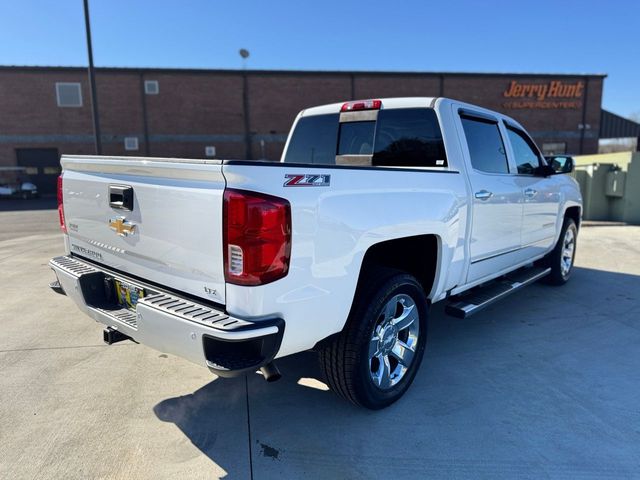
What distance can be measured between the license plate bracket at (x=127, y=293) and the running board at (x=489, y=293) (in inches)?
93.3

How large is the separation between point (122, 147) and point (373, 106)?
28.8 m

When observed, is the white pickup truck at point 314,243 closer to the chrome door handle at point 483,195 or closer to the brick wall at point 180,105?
the chrome door handle at point 483,195

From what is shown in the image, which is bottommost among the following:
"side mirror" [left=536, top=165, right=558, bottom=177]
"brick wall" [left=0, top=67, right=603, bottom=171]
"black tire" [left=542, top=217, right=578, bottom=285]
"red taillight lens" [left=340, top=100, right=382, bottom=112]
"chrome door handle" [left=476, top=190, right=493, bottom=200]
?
"black tire" [left=542, top=217, right=578, bottom=285]

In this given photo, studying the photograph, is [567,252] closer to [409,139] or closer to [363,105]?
[409,139]

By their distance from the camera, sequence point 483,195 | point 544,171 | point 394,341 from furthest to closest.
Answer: point 544,171 → point 483,195 → point 394,341

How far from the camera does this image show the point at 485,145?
13.5 feet

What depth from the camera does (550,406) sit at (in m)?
3.07

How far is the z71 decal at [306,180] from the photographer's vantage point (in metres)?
2.22

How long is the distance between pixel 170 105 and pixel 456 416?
29943mm

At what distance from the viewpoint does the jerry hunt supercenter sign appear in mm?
31500

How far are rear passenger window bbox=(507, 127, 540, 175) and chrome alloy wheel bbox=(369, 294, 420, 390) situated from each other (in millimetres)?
2357

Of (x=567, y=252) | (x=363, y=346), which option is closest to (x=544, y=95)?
(x=567, y=252)

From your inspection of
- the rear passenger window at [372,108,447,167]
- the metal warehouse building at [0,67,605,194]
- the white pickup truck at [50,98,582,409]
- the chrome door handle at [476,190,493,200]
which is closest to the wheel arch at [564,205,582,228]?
the white pickup truck at [50,98,582,409]

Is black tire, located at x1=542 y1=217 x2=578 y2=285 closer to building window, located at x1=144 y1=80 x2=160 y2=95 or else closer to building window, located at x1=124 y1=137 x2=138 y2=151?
building window, located at x1=144 y1=80 x2=160 y2=95
